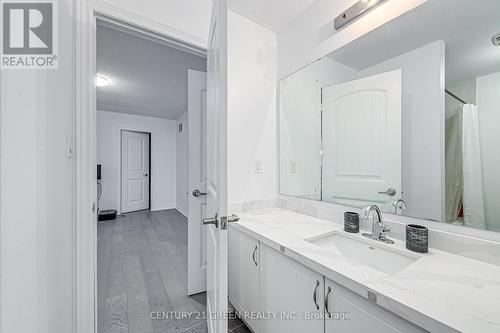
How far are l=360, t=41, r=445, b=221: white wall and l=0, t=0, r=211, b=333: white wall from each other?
5.15 feet

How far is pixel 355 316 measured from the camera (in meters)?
0.69

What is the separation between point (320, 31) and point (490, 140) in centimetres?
121

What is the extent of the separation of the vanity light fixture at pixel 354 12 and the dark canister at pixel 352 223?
121 centimetres

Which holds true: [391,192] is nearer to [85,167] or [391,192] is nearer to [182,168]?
[85,167]

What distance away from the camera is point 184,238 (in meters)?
3.09

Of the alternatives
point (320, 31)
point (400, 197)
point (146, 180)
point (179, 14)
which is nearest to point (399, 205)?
point (400, 197)

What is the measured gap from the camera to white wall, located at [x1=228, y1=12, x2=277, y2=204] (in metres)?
1.63

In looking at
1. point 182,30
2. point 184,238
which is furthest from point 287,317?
point 184,238

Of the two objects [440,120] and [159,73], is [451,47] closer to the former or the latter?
[440,120]

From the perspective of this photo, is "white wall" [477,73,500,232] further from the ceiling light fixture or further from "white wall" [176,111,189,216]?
"white wall" [176,111,189,216]

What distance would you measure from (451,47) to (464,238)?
2.88 ft

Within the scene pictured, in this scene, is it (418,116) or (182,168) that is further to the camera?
(182,168)

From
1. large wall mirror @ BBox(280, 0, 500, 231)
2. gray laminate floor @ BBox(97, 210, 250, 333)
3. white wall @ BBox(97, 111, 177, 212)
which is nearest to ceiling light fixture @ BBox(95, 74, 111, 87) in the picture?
white wall @ BBox(97, 111, 177, 212)

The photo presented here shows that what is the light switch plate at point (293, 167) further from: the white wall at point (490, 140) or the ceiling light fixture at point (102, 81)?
the ceiling light fixture at point (102, 81)
